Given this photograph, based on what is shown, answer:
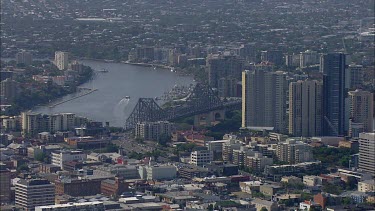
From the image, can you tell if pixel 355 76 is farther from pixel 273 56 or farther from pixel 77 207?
pixel 77 207

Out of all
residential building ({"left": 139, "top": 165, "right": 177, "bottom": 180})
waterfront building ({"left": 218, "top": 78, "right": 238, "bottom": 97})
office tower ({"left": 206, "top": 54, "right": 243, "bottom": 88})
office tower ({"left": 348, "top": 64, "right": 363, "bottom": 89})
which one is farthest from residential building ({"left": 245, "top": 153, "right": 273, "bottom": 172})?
office tower ({"left": 206, "top": 54, "right": 243, "bottom": 88})

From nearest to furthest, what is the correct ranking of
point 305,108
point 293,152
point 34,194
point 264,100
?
point 34,194 → point 293,152 → point 305,108 → point 264,100

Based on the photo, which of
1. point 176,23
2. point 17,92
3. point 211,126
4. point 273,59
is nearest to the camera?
point 211,126

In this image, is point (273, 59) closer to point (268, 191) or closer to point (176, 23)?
point (176, 23)

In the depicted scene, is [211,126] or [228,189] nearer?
[228,189]

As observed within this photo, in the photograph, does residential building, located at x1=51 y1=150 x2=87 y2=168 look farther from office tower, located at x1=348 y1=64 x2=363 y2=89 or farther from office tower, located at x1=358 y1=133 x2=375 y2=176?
Answer: office tower, located at x1=348 y1=64 x2=363 y2=89

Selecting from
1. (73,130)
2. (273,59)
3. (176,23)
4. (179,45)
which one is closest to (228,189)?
(73,130)

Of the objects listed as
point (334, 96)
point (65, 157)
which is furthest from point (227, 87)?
point (65, 157)
